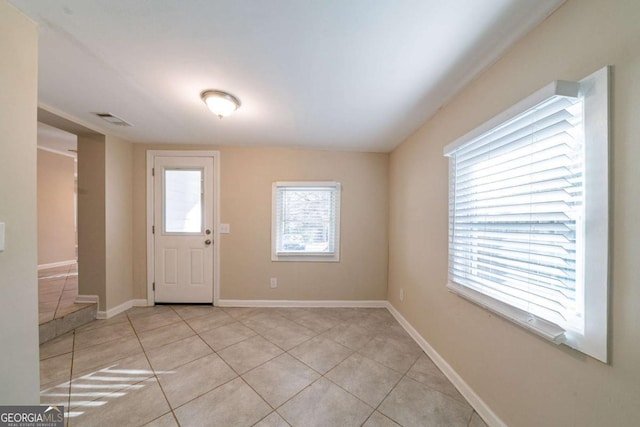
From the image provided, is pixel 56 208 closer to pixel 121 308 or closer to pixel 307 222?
pixel 121 308

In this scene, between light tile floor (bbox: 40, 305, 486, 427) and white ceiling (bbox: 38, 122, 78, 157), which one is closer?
light tile floor (bbox: 40, 305, 486, 427)

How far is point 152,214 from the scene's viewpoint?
3061 mm

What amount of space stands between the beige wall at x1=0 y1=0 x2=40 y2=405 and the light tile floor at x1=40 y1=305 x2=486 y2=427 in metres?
0.54

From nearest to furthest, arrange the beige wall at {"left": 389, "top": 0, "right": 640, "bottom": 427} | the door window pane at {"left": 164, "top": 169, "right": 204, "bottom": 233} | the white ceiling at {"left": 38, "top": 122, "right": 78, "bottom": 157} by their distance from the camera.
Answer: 1. the beige wall at {"left": 389, "top": 0, "right": 640, "bottom": 427}
2. the white ceiling at {"left": 38, "top": 122, "right": 78, "bottom": 157}
3. the door window pane at {"left": 164, "top": 169, "right": 204, "bottom": 233}

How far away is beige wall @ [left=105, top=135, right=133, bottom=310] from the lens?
2713mm

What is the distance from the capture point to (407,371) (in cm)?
182

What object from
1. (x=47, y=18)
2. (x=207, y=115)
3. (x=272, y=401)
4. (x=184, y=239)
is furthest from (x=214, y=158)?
(x=272, y=401)

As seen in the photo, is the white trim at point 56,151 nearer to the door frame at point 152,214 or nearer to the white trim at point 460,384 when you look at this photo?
the door frame at point 152,214

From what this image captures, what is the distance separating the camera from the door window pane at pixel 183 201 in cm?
310

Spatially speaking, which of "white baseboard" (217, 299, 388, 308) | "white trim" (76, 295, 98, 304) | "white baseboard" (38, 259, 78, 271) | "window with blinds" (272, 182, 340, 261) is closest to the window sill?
"window with blinds" (272, 182, 340, 261)

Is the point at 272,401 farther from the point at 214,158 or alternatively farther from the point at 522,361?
the point at 214,158

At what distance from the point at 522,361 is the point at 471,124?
146 cm

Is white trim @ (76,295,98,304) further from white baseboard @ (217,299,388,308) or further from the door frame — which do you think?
white baseboard @ (217,299,388,308)

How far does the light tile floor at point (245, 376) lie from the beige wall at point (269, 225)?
1.84 ft
